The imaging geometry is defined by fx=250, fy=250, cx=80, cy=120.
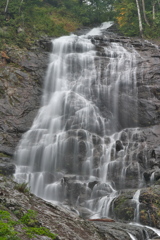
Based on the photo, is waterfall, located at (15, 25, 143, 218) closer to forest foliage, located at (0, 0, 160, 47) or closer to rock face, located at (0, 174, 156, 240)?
rock face, located at (0, 174, 156, 240)

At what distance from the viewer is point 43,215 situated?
21.9ft

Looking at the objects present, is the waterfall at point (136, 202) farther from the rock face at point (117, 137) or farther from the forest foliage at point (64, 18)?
the forest foliage at point (64, 18)

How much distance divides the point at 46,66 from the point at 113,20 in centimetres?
2113

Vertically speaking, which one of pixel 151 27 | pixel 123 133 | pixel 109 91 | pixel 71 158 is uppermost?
pixel 151 27

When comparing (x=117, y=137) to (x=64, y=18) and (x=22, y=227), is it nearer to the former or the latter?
(x=22, y=227)

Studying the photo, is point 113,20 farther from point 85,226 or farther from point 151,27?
point 85,226

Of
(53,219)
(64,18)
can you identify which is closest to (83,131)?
(53,219)

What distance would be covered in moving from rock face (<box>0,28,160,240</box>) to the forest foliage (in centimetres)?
385

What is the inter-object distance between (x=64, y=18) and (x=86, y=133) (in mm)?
26585

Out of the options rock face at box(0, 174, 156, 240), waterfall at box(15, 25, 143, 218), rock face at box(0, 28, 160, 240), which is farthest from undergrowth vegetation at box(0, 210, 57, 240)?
waterfall at box(15, 25, 143, 218)

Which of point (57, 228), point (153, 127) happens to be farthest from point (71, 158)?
point (57, 228)

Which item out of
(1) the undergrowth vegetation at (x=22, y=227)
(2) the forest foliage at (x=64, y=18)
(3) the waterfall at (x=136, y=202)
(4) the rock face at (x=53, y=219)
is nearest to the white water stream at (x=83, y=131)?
(3) the waterfall at (x=136, y=202)

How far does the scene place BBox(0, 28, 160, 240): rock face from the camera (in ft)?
37.1

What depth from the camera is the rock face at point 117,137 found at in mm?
11312
